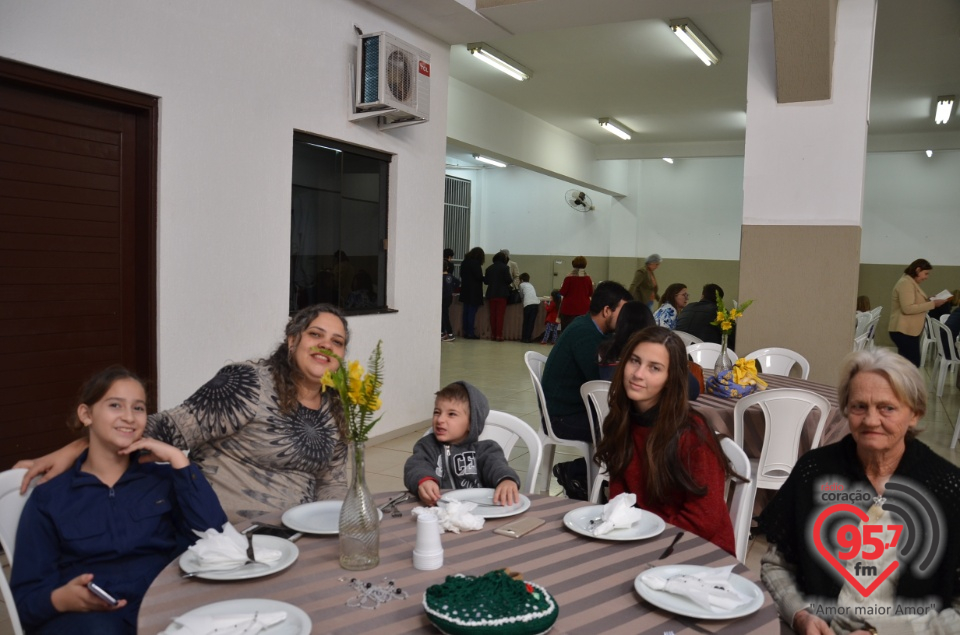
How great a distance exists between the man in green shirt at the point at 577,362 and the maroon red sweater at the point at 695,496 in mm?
1392

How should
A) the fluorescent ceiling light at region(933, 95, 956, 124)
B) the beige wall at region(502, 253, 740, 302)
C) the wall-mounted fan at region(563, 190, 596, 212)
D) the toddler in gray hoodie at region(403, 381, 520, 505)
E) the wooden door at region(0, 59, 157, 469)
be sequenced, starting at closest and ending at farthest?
the toddler in gray hoodie at region(403, 381, 520, 505)
the wooden door at region(0, 59, 157, 469)
the fluorescent ceiling light at region(933, 95, 956, 124)
the wall-mounted fan at region(563, 190, 596, 212)
the beige wall at region(502, 253, 740, 302)

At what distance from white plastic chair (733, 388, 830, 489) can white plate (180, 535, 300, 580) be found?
2253 millimetres

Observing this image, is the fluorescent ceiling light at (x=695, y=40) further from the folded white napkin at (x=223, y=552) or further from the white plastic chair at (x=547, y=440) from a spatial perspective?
the folded white napkin at (x=223, y=552)

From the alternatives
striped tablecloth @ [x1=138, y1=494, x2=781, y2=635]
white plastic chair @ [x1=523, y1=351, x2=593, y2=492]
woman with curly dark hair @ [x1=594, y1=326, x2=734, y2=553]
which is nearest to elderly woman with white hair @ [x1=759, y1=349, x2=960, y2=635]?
striped tablecloth @ [x1=138, y1=494, x2=781, y2=635]

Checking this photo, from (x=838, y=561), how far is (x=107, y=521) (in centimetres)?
166

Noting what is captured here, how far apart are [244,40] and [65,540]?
312cm

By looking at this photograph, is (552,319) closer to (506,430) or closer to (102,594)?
(506,430)

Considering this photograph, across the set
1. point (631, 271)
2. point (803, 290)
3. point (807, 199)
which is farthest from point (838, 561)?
point (631, 271)

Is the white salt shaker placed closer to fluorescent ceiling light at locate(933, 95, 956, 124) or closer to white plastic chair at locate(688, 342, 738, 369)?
white plastic chair at locate(688, 342, 738, 369)

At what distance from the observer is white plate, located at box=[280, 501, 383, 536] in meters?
1.66

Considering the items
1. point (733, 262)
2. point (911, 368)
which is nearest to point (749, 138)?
point (911, 368)

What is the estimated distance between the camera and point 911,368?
158 centimetres

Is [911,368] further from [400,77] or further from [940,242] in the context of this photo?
[940,242]

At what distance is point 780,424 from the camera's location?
3.13 m
